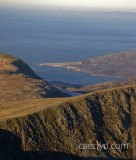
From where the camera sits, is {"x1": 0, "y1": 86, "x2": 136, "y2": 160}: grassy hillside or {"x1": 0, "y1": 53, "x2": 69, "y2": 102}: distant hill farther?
{"x1": 0, "y1": 53, "x2": 69, "y2": 102}: distant hill

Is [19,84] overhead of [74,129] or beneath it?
beneath

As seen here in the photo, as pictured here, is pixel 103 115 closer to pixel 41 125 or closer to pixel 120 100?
pixel 120 100

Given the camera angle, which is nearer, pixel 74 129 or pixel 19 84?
pixel 74 129

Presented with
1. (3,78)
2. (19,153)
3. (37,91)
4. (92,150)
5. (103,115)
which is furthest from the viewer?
(3,78)

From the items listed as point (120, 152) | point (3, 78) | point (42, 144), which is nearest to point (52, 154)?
point (42, 144)
